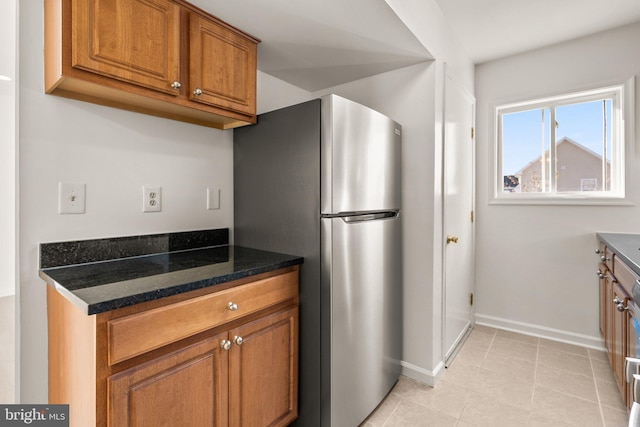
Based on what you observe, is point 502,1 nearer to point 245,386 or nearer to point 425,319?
point 425,319

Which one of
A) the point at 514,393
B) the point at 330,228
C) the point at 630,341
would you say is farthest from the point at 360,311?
the point at 630,341

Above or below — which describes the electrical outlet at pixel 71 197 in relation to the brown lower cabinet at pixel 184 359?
above

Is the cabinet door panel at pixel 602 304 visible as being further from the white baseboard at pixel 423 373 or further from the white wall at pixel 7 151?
the white wall at pixel 7 151

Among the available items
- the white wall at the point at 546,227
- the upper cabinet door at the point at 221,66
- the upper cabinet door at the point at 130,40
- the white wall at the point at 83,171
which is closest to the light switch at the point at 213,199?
the white wall at the point at 83,171

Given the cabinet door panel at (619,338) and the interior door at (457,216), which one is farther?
the interior door at (457,216)

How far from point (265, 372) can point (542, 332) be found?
2.51 metres

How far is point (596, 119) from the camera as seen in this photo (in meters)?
2.56

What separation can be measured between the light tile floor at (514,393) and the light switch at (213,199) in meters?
1.43

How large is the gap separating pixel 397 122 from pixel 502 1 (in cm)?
96

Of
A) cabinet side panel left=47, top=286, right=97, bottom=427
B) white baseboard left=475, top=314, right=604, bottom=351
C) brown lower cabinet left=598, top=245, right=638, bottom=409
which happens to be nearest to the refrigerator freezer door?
cabinet side panel left=47, top=286, right=97, bottom=427

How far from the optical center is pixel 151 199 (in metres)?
1.58

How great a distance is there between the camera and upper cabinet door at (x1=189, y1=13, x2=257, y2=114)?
4.64 feet

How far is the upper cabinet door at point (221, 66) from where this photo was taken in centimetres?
141

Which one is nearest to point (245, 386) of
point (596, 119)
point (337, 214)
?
point (337, 214)
